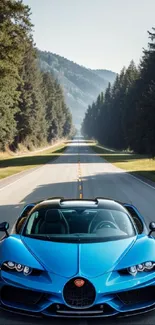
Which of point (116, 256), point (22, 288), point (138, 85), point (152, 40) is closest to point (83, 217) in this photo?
point (116, 256)

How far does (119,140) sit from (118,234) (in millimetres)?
94040

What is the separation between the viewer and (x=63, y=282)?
4691 millimetres

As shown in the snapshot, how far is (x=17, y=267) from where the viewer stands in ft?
16.8

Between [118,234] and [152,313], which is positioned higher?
[118,234]

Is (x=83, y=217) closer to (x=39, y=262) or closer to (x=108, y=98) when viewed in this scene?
(x=39, y=262)

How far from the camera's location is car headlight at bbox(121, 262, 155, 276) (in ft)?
Answer: 16.5

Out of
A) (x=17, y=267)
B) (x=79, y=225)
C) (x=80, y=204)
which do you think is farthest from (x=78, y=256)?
(x=80, y=204)

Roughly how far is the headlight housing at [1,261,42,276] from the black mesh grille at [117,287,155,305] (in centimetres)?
98

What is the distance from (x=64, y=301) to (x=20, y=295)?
0.57 m

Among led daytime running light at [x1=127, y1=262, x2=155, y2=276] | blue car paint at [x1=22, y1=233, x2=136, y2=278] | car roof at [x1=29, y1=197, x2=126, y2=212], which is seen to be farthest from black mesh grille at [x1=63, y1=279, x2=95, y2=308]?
car roof at [x1=29, y1=197, x2=126, y2=212]

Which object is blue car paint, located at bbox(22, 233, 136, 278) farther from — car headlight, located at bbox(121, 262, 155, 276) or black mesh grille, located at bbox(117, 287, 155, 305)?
black mesh grille, located at bbox(117, 287, 155, 305)

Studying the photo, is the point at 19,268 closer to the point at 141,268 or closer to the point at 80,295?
the point at 80,295

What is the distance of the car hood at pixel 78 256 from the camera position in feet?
15.9

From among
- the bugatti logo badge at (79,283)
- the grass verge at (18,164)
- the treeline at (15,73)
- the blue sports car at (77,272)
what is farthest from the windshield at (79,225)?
the treeline at (15,73)
